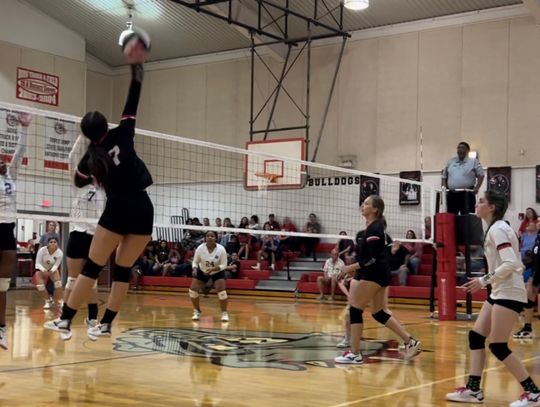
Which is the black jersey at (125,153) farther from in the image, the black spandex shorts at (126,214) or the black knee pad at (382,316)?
the black knee pad at (382,316)

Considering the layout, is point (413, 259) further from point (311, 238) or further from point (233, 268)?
point (233, 268)

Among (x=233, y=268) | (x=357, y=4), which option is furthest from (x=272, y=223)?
(x=357, y=4)

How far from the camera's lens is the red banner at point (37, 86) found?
23.4 meters

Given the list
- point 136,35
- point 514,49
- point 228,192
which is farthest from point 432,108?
point 136,35

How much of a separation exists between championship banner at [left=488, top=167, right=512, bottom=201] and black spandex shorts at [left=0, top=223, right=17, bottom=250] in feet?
47.0

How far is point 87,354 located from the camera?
8.23 meters

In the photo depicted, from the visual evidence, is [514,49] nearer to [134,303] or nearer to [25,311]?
[134,303]

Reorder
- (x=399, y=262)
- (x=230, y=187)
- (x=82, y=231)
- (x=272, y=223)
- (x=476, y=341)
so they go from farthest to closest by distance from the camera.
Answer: (x=230, y=187)
(x=272, y=223)
(x=399, y=262)
(x=82, y=231)
(x=476, y=341)

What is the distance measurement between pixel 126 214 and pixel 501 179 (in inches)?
597

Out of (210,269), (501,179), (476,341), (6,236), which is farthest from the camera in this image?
(501,179)

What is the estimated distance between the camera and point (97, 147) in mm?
5594

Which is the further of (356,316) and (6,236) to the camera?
(356,316)

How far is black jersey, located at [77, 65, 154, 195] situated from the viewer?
18.4ft

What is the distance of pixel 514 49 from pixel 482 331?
589 inches
